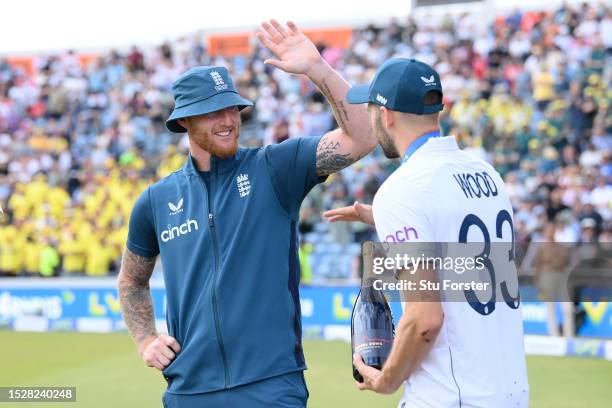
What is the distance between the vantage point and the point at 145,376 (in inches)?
451

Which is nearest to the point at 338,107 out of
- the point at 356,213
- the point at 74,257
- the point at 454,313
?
the point at 356,213

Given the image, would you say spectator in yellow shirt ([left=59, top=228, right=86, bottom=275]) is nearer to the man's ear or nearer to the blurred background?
the blurred background

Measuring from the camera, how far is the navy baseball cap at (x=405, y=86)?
10.7ft

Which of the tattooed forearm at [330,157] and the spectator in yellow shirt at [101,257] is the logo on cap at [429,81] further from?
the spectator in yellow shirt at [101,257]

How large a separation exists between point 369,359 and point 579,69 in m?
15.0

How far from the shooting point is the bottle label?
134 inches

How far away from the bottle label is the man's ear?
791 mm

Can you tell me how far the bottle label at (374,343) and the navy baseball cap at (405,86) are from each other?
2.81 ft

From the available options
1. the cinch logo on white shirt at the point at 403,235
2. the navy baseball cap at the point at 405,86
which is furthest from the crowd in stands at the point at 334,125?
the cinch logo on white shirt at the point at 403,235

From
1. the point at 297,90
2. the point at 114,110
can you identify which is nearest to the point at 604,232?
the point at 297,90

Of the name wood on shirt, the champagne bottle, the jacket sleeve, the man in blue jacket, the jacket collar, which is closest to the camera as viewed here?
the name wood on shirt

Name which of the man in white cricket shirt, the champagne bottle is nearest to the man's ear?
the man in white cricket shirt

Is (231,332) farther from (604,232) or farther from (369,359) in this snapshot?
(604,232)

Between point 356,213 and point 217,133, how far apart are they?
0.73 metres
